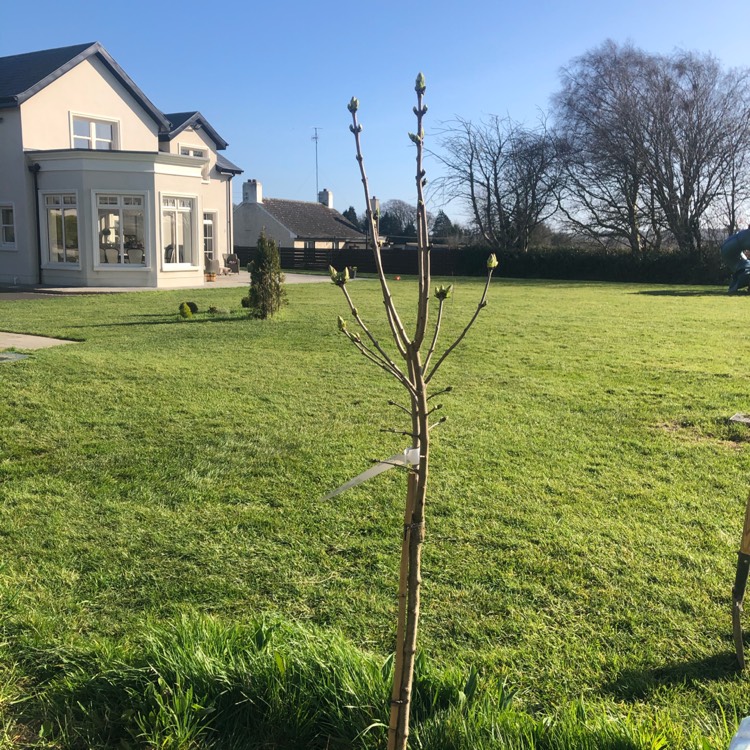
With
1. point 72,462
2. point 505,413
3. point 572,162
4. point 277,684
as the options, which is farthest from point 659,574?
point 572,162

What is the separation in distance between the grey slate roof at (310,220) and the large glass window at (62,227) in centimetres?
3166

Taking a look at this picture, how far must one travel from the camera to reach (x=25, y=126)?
22766 millimetres

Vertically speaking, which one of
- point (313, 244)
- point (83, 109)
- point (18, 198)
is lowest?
point (18, 198)

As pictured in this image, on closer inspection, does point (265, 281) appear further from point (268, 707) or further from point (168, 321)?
point (268, 707)

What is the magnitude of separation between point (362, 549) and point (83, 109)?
81.4 feet

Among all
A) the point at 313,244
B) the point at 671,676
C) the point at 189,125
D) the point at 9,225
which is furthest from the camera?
the point at 313,244

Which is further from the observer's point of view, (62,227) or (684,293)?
(684,293)

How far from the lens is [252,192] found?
182ft

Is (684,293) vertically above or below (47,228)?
below

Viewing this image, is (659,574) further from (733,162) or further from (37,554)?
(733,162)

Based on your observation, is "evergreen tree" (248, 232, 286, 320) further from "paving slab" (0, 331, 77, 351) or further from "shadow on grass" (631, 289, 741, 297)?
"shadow on grass" (631, 289, 741, 297)

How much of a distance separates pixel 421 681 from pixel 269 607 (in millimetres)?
1064

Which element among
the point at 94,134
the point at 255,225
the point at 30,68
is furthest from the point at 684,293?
the point at 255,225

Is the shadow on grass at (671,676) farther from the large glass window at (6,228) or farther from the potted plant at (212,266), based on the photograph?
the potted plant at (212,266)
